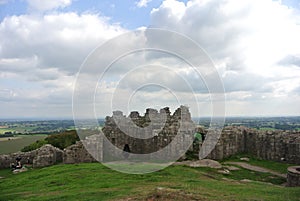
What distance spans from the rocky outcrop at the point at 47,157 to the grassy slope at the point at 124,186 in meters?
6.56

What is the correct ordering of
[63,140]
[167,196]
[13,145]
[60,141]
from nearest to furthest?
[167,196] → [60,141] → [63,140] → [13,145]

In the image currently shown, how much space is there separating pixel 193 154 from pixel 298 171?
42.0 feet

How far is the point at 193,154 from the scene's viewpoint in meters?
35.1

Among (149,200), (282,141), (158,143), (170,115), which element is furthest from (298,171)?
(170,115)

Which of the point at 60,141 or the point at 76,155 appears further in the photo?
the point at 60,141

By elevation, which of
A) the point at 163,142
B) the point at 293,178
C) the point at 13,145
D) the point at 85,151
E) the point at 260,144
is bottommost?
the point at 13,145

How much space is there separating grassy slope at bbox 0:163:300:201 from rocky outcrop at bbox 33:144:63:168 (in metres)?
6.56

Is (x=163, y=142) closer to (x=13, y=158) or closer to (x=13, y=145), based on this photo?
(x=13, y=158)

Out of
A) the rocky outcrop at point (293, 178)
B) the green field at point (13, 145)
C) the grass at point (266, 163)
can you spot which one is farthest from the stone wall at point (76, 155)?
the rocky outcrop at point (293, 178)

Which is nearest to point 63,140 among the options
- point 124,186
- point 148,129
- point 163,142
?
point 148,129

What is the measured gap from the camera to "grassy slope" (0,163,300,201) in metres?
17.0

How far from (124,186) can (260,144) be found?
22065 mm

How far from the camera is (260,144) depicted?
3688 centimetres

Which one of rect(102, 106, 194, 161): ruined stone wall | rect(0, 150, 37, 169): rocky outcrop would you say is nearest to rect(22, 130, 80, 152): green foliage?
rect(0, 150, 37, 169): rocky outcrop
